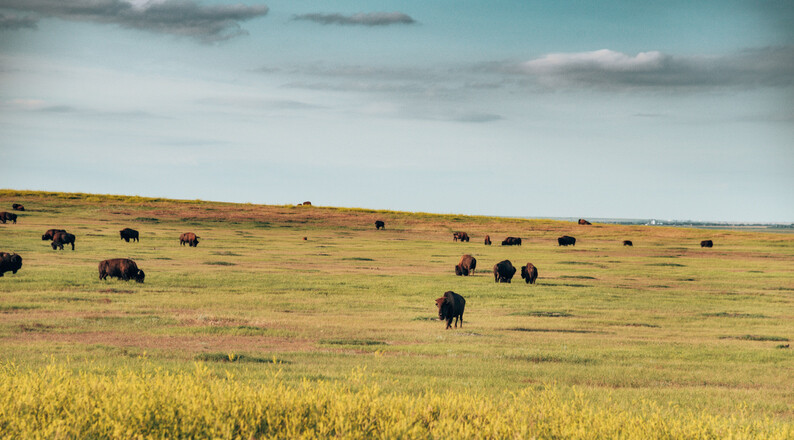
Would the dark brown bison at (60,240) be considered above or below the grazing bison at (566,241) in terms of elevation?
below

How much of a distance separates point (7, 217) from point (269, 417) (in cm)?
7251

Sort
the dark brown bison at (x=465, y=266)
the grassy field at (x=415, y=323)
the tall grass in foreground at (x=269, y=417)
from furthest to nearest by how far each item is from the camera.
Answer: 1. the dark brown bison at (x=465, y=266)
2. the grassy field at (x=415, y=323)
3. the tall grass in foreground at (x=269, y=417)

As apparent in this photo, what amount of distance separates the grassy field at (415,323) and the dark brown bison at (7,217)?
6217 millimetres

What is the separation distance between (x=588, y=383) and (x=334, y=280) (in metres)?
23.5

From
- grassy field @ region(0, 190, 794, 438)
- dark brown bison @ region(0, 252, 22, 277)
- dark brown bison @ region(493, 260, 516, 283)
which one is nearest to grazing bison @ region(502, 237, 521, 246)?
grassy field @ region(0, 190, 794, 438)

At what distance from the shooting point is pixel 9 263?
30.9m

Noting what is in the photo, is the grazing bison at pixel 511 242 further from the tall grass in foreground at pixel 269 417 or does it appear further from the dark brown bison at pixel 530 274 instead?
the tall grass in foreground at pixel 269 417

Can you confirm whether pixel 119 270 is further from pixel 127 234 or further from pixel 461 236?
pixel 461 236

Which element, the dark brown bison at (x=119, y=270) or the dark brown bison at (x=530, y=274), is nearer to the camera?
the dark brown bison at (x=119, y=270)

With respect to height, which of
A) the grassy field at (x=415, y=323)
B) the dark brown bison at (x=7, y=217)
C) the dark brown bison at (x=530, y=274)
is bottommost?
the grassy field at (x=415, y=323)

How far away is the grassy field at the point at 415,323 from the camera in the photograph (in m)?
12.7

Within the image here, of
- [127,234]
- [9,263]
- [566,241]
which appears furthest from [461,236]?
[9,263]

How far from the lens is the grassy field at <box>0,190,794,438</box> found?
41.8 feet

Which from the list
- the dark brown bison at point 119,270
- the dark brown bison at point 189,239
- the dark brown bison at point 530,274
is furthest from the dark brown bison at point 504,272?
the dark brown bison at point 189,239
